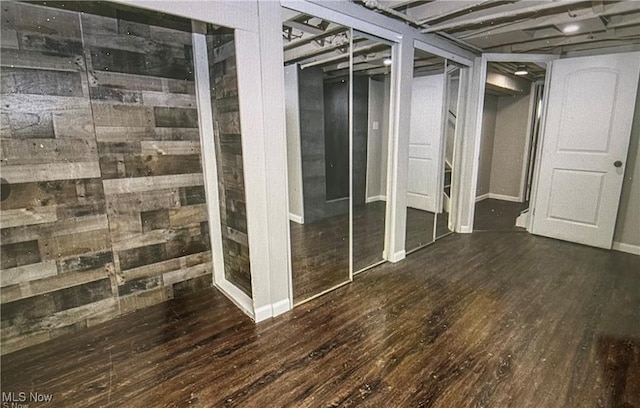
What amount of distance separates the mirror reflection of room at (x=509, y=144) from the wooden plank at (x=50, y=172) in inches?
197

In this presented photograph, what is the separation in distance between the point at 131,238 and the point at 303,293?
1393 mm

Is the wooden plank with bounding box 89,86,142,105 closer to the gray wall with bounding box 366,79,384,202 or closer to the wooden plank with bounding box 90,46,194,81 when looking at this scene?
the wooden plank with bounding box 90,46,194,81

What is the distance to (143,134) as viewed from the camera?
236cm

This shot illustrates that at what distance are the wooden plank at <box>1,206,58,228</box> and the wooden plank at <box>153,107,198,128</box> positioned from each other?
0.90 meters

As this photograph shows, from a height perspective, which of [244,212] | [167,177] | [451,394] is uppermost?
[167,177]

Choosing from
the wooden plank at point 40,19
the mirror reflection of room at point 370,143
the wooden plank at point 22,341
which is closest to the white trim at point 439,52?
the mirror reflection of room at point 370,143

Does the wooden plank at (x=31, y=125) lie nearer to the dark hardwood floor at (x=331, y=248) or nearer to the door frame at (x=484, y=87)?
the dark hardwood floor at (x=331, y=248)

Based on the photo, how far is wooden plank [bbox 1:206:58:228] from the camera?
1.92 meters

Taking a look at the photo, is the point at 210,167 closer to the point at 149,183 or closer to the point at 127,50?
the point at 149,183

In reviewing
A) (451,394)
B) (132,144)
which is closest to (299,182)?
(132,144)

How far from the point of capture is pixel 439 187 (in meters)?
4.07

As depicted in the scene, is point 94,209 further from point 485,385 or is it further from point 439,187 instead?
point 439,187

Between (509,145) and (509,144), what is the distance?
2 centimetres

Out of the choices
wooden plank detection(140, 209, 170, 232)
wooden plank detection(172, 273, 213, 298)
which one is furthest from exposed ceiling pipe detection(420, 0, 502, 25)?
wooden plank detection(172, 273, 213, 298)
